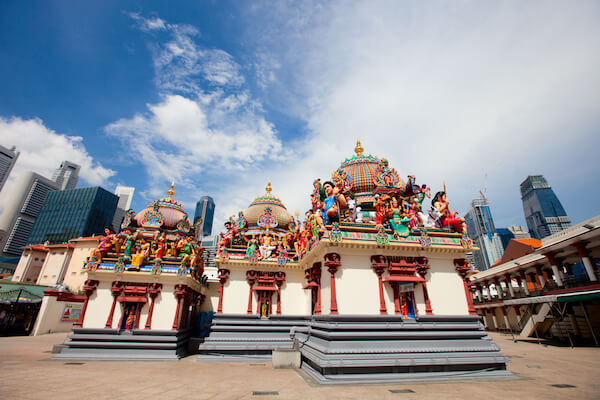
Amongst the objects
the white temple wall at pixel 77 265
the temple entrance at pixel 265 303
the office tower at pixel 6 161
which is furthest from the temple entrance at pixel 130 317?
the office tower at pixel 6 161

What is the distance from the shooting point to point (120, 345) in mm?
16594

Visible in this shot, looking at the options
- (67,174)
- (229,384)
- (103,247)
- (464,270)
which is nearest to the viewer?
(229,384)

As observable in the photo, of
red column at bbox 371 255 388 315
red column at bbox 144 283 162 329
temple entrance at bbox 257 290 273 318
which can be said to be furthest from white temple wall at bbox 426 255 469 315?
red column at bbox 144 283 162 329

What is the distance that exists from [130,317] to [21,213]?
467ft

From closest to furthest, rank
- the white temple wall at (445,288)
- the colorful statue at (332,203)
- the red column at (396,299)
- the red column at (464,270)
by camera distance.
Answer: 1. the red column at (396,299)
2. the white temple wall at (445,288)
3. the red column at (464,270)
4. the colorful statue at (332,203)

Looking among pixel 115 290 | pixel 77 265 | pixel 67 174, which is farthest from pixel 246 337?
pixel 67 174

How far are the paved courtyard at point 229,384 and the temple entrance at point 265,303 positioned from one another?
3.92 m

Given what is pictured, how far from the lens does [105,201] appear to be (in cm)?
10131

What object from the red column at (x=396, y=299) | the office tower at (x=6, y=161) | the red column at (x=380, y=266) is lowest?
the red column at (x=396, y=299)

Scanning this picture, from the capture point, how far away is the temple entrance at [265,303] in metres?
18.4

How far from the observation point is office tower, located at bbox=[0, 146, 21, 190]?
119m

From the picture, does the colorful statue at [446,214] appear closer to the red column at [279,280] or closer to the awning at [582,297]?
the red column at [279,280]

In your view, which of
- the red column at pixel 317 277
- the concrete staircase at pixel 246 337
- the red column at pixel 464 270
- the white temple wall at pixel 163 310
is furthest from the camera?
the white temple wall at pixel 163 310

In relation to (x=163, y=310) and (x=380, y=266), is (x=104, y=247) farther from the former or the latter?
(x=380, y=266)
